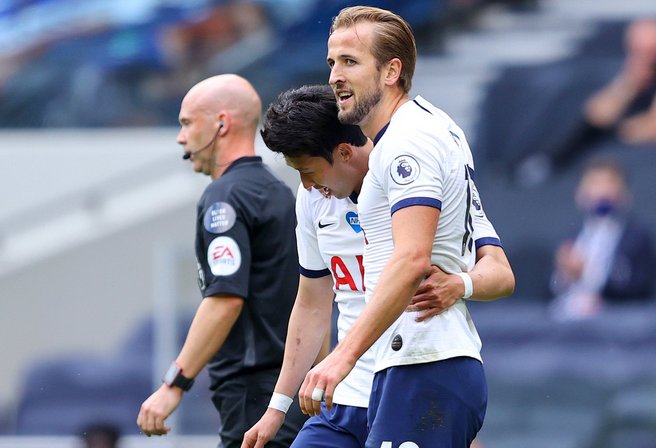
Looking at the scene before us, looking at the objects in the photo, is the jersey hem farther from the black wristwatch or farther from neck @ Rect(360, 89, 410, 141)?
the black wristwatch

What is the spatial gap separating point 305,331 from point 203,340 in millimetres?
445

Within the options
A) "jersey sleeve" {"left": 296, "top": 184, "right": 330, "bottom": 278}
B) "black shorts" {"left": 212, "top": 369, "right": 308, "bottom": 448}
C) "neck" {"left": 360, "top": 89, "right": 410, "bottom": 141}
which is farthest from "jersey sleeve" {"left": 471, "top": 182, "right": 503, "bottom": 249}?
"black shorts" {"left": 212, "top": 369, "right": 308, "bottom": 448}

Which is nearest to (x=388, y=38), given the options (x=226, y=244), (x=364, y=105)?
(x=364, y=105)

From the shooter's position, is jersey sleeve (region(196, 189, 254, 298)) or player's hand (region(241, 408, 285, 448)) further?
jersey sleeve (region(196, 189, 254, 298))

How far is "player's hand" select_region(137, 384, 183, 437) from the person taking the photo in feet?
12.7

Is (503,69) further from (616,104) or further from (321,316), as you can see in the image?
(321,316)

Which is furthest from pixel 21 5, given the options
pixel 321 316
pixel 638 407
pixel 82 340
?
pixel 321 316

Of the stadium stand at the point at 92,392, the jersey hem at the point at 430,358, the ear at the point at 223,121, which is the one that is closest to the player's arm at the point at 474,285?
the jersey hem at the point at 430,358

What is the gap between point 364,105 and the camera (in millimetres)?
3049

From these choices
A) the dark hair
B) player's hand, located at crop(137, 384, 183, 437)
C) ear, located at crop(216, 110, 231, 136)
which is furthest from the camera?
ear, located at crop(216, 110, 231, 136)

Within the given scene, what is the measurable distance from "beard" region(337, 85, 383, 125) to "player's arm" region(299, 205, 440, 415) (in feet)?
1.31

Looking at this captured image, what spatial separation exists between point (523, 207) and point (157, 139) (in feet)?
12.9

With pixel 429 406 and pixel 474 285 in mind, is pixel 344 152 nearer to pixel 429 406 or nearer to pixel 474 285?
pixel 474 285

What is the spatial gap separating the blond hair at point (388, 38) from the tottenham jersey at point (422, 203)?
0.12 meters
